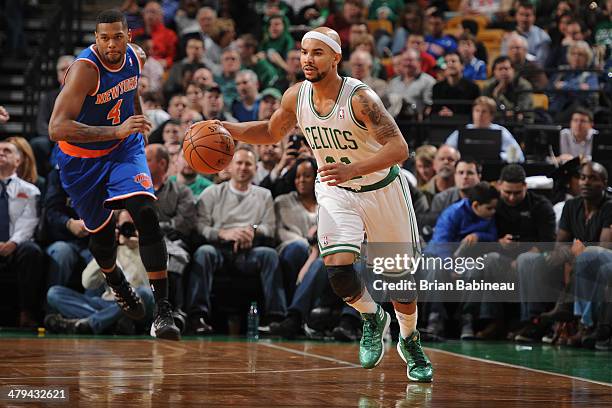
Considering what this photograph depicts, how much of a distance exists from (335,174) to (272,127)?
99 cm

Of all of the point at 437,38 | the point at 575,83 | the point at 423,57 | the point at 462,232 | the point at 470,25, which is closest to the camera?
the point at 462,232

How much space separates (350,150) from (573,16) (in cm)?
1000

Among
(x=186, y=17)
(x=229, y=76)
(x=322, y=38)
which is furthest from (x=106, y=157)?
(x=186, y=17)

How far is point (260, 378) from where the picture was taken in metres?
6.54

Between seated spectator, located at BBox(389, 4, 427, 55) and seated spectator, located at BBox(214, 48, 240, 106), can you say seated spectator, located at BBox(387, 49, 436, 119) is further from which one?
seated spectator, located at BBox(214, 48, 240, 106)

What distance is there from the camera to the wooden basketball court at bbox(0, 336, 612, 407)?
18.2ft

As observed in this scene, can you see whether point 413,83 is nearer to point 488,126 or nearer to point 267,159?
point 488,126

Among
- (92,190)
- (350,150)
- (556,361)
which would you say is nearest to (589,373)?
(556,361)

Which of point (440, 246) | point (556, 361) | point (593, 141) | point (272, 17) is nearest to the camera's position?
point (556, 361)

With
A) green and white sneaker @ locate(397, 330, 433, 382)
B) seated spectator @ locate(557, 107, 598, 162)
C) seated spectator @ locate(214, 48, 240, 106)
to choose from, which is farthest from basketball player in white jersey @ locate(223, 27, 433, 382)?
seated spectator @ locate(214, 48, 240, 106)

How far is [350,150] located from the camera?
21.9 feet

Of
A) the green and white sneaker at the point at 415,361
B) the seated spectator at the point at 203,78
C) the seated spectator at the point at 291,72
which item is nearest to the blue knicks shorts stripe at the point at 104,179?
the green and white sneaker at the point at 415,361

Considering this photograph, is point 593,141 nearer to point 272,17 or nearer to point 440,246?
point 440,246

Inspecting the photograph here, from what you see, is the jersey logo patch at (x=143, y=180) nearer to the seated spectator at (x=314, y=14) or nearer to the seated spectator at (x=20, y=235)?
the seated spectator at (x=20, y=235)
